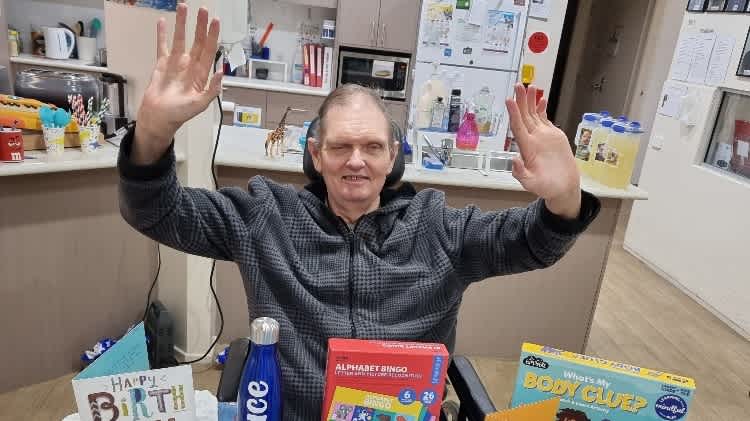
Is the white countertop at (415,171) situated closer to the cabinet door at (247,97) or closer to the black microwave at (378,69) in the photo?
the cabinet door at (247,97)

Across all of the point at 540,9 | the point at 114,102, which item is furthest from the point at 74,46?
the point at 540,9

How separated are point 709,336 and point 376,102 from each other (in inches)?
104

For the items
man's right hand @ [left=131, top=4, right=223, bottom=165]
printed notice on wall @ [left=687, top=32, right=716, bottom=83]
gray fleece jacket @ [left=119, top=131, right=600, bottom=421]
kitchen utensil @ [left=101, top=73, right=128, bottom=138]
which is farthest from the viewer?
printed notice on wall @ [left=687, top=32, right=716, bottom=83]

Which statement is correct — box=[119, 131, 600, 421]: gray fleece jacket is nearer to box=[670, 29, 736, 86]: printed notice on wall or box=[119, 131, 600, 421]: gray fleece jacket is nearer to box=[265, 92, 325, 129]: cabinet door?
box=[670, 29, 736, 86]: printed notice on wall

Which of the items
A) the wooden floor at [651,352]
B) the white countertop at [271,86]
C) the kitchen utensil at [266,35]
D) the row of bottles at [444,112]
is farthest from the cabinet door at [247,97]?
the wooden floor at [651,352]

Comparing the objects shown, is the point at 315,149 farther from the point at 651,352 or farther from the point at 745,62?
the point at 745,62

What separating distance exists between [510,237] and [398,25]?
345 centimetres

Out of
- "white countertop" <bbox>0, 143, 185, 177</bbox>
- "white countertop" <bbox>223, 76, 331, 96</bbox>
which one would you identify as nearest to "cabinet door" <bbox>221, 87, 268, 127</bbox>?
"white countertop" <bbox>223, 76, 331, 96</bbox>

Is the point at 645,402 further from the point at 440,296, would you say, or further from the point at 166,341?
the point at 166,341

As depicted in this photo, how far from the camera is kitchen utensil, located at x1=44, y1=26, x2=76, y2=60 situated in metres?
4.03

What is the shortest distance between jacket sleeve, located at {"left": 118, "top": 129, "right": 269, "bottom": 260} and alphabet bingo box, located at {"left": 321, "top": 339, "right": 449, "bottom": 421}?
491 mm

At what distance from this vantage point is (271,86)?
14.0 feet

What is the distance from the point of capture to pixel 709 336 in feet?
9.78

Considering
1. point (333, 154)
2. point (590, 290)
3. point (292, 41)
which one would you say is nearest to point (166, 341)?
point (333, 154)
